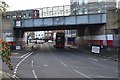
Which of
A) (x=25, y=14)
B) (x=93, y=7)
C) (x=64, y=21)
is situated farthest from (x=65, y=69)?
(x=25, y=14)

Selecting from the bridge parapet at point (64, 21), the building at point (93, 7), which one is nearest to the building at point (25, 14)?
the bridge parapet at point (64, 21)

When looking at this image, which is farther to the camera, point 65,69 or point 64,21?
point 64,21

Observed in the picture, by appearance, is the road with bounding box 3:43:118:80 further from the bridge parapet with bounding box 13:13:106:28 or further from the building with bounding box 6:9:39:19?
the building with bounding box 6:9:39:19

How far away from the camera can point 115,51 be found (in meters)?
47.2

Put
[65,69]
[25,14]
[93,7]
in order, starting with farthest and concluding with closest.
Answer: [25,14] → [93,7] → [65,69]

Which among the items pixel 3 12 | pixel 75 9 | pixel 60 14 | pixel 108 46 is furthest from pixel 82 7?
pixel 3 12

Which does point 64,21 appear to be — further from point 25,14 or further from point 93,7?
point 25,14

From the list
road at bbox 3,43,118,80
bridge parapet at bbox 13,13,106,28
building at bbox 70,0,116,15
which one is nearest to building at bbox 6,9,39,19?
bridge parapet at bbox 13,13,106,28

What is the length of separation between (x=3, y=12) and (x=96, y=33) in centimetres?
4547

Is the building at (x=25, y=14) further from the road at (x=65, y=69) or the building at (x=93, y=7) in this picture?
the road at (x=65, y=69)

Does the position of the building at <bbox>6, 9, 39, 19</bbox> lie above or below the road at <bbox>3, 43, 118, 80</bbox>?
above

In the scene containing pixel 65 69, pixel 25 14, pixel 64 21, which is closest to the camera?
pixel 65 69

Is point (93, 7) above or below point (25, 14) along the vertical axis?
above

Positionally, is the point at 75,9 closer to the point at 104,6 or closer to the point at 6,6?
the point at 104,6
